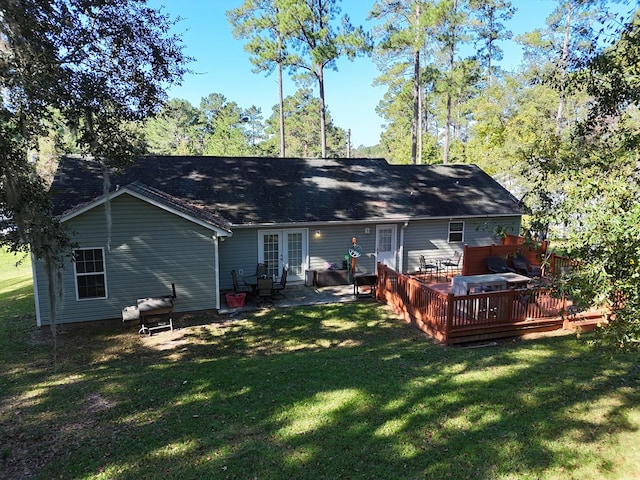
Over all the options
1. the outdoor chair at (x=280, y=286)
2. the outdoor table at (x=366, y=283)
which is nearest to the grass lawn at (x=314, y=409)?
the outdoor chair at (x=280, y=286)

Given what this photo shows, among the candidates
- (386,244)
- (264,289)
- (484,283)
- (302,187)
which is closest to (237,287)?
(264,289)

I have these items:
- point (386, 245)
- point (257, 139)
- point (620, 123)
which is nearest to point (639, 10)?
point (620, 123)

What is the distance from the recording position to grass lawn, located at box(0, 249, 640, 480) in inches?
174

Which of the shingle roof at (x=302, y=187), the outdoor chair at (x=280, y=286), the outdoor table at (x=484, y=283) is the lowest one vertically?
the outdoor chair at (x=280, y=286)

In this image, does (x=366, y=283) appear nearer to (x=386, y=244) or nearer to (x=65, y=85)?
(x=386, y=244)

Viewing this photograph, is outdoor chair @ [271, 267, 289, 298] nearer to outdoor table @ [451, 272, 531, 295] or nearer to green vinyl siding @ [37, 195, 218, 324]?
green vinyl siding @ [37, 195, 218, 324]

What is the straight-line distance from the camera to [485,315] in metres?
9.09

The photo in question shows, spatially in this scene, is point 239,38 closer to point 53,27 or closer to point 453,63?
point 453,63

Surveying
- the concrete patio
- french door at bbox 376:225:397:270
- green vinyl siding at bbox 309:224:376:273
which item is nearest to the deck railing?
the concrete patio

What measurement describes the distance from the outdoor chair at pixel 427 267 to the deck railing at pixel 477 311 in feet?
Answer: 16.4

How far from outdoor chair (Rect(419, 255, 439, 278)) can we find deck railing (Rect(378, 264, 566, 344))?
4991 mm

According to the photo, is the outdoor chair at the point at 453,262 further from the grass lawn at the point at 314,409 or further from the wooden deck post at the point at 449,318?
the wooden deck post at the point at 449,318

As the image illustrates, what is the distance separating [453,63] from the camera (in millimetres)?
27562

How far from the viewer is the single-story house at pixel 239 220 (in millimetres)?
9859
